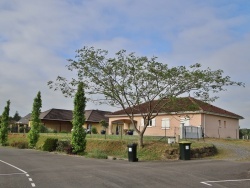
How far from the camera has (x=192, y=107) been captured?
27.1 metres

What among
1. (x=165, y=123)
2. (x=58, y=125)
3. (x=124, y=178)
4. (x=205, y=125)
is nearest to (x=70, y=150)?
(x=124, y=178)

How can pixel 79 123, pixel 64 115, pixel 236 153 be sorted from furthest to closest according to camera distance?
1. pixel 64 115
2. pixel 79 123
3. pixel 236 153

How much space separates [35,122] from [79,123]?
10.3 metres

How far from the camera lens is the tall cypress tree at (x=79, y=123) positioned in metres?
26.9

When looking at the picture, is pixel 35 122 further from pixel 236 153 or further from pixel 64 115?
pixel 64 115

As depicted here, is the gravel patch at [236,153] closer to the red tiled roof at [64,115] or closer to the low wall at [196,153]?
the low wall at [196,153]

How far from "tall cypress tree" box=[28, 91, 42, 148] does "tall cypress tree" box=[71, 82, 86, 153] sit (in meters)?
9.38

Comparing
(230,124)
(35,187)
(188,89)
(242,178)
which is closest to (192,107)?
(188,89)

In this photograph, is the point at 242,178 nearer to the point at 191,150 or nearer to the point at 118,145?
the point at 191,150

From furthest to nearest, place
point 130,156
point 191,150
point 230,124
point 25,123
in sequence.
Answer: point 25,123 → point 230,124 → point 191,150 → point 130,156

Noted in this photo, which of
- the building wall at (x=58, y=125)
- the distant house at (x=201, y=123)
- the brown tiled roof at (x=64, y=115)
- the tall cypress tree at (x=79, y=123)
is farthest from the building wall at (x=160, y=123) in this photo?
the building wall at (x=58, y=125)

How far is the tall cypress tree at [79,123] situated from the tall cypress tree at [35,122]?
9383 millimetres

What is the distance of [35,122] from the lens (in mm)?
36281

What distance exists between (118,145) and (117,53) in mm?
6982
